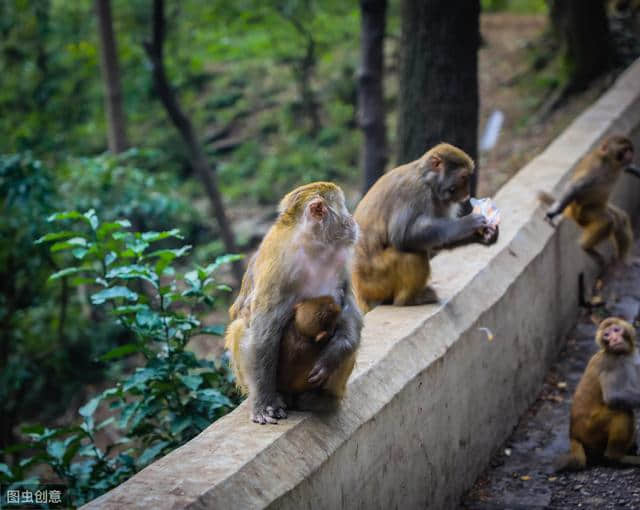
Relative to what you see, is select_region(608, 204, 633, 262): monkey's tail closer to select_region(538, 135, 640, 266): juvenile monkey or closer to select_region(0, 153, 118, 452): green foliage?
select_region(538, 135, 640, 266): juvenile monkey

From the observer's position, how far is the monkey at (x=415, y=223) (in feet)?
17.8

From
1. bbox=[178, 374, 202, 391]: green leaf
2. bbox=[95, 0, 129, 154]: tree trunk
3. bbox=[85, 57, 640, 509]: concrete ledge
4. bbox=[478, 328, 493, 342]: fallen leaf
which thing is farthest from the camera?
bbox=[95, 0, 129, 154]: tree trunk

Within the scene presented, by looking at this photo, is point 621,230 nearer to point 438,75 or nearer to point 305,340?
point 438,75

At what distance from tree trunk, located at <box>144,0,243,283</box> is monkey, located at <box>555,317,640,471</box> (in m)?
7.79

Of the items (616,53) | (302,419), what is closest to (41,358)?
(302,419)

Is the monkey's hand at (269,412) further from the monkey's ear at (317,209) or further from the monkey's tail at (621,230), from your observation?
the monkey's tail at (621,230)

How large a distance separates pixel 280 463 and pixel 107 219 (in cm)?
666

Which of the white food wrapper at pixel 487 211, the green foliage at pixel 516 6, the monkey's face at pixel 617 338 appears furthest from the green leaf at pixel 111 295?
the green foliage at pixel 516 6

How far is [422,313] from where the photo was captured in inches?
201

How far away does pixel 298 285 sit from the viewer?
3619 mm

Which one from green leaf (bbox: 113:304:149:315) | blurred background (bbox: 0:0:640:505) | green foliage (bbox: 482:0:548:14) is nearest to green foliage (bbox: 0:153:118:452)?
blurred background (bbox: 0:0:640:505)

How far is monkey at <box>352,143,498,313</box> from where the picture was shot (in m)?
Result: 5.41

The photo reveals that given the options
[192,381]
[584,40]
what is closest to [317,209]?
[192,381]

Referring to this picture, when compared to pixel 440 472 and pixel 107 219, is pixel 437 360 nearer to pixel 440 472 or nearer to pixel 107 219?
pixel 440 472
